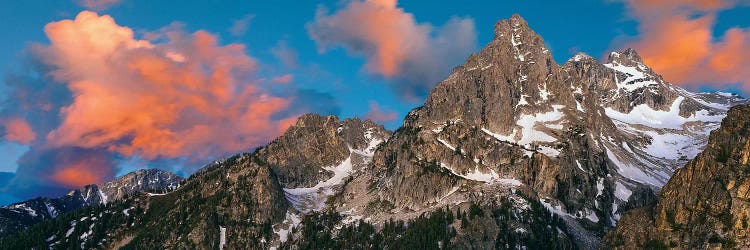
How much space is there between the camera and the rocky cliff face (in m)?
152

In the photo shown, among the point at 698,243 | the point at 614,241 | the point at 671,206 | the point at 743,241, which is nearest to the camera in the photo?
the point at 743,241

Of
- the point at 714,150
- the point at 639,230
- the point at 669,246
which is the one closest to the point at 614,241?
the point at 639,230

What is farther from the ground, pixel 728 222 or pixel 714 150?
pixel 714 150

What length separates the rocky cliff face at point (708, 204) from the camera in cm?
15200

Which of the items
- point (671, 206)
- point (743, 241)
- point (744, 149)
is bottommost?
point (743, 241)

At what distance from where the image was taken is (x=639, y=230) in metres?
176

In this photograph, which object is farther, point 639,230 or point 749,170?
point 639,230

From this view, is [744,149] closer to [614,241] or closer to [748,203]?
[748,203]

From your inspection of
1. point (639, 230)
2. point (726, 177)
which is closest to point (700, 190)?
point (726, 177)

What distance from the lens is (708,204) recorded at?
16038 cm

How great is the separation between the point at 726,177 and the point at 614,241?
118 feet

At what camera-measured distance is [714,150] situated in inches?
6698

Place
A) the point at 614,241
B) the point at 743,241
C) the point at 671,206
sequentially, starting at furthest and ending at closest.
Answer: the point at 614,241
the point at 671,206
the point at 743,241

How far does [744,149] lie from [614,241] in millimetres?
41477
